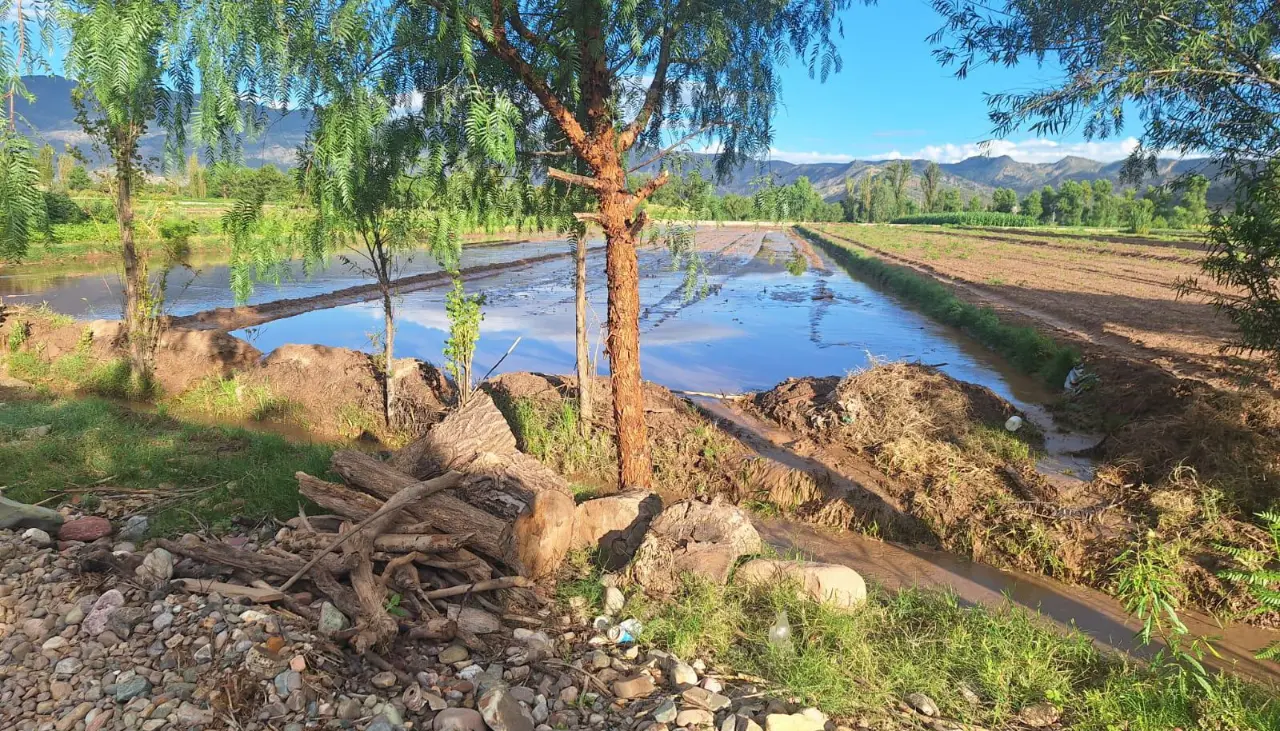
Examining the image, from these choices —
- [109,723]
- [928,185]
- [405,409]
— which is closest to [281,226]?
[405,409]

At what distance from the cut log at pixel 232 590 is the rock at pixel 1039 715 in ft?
14.3

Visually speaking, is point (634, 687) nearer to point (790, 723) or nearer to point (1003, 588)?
point (790, 723)

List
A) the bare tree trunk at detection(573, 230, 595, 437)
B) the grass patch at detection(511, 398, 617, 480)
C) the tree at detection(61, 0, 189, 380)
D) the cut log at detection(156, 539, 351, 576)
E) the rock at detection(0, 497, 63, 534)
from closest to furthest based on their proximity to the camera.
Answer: the tree at detection(61, 0, 189, 380), the cut log at detection(156, 539, 351, 576), the rock at detection(0, 497, 63, 534), the grass patch at detection(511, 398, 617, 480), the bare tree trunk at detection(573, 230, 595, 437)

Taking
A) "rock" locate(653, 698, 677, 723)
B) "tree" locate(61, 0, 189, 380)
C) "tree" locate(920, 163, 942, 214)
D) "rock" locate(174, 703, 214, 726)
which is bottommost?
"rock" locate(653, 698, 677, 723)

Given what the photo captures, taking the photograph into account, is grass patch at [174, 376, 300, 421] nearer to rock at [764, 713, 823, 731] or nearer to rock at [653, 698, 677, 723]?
rock at [653, 698, 677, 723]

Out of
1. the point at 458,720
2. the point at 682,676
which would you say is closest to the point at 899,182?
the point at 682,676

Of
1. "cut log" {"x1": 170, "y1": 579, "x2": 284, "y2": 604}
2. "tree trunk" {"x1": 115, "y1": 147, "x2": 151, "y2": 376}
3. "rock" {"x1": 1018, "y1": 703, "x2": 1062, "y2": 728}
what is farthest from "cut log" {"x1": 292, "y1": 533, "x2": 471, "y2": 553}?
"tree trunk" {"x1": 115, "y1": 147, "x2": 151, "y2": 376}

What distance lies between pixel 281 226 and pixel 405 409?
12.9ft

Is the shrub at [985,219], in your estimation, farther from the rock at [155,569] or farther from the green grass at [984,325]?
the rock at [155,569]

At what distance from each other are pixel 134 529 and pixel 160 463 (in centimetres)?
227

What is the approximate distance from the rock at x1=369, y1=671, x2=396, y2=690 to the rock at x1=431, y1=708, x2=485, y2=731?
38cm

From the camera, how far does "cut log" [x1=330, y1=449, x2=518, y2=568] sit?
5.02 meters

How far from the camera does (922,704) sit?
12.6 ft

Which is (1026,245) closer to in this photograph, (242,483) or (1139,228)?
(1139,228)
